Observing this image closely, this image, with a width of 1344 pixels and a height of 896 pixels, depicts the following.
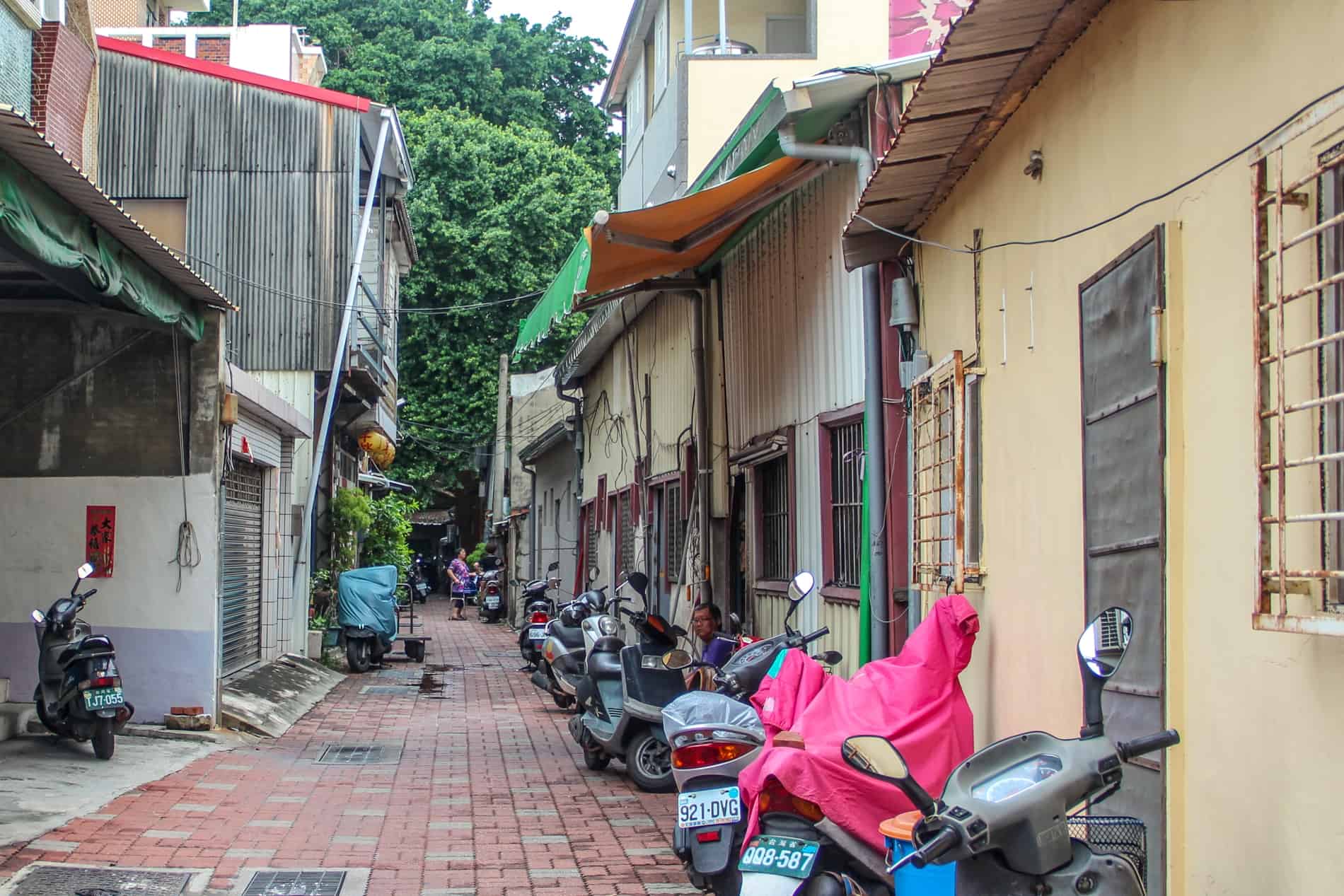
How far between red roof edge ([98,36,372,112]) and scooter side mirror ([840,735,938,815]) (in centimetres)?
1536

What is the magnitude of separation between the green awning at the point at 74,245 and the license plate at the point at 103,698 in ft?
8.75

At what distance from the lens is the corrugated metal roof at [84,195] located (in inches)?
255

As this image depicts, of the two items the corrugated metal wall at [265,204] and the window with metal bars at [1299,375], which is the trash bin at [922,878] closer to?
the window with metal bars at [1299,375]

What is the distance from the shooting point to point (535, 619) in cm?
1730

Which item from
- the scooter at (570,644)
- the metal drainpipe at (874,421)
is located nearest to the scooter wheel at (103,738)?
the scooter at (570,644)

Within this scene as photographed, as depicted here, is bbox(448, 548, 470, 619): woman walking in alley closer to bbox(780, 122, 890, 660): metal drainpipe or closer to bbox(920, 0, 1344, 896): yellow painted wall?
bbox(780, 122, 890, 660): metal drainpipe

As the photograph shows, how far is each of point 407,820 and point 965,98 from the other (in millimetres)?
5217

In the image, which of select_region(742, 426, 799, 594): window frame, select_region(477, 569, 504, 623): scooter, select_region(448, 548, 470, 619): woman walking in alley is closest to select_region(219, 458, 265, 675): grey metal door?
select_region(742, 426, 799, 594): window frame

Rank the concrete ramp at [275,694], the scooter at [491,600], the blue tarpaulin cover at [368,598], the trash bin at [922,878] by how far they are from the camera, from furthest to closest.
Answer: the scooter at [491,600], the blue tarpaulin cover at [368,598], the concrete ramp at [275,694], the trash bin at [922,878]

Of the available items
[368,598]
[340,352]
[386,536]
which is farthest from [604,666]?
[386,536]

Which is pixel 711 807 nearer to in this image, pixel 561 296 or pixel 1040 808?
pixel 1040 808

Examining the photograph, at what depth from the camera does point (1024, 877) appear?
319cm

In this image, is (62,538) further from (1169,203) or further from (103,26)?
(103,26)

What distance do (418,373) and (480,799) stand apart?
1094 inches
